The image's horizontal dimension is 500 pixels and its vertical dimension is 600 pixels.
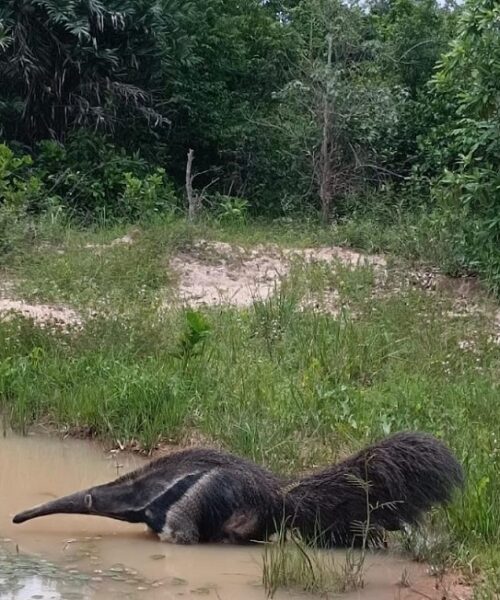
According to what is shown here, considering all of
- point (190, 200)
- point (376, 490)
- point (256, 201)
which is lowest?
point (376, 490)

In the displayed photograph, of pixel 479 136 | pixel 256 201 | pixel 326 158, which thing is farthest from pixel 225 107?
pixel 479 136

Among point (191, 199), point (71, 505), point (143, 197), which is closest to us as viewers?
point (71, 505)

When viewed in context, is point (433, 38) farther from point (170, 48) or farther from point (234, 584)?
point (234, 584)

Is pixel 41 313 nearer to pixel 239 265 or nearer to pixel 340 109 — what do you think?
pixel 239 265

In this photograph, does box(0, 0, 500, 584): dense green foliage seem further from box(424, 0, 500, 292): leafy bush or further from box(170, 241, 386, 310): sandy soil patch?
box(170, 241, 386, 310): sandy soil patch

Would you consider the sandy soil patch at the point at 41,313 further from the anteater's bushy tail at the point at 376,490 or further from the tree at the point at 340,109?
the tree at the point at 340,109

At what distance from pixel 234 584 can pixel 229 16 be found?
14514 mm

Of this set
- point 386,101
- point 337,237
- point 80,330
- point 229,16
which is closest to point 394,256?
point 337,237

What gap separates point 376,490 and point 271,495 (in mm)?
502

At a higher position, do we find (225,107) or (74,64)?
(74,64)

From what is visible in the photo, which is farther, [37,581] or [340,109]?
[340,109]

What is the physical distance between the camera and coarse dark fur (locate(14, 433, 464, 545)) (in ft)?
14.5

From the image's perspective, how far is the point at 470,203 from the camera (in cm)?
1059

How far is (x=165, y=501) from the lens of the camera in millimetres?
4871
